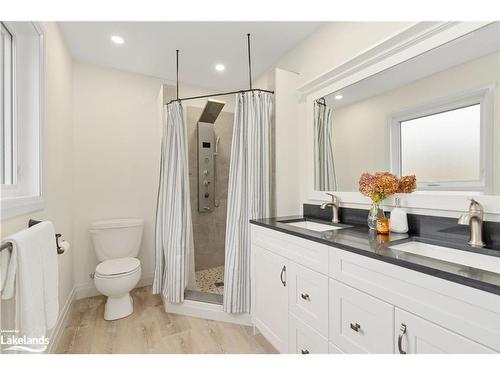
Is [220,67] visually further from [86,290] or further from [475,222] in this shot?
[86,290]

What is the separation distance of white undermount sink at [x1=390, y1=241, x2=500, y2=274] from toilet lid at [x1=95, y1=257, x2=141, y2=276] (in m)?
2.01

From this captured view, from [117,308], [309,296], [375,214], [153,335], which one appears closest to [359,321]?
[309,296]

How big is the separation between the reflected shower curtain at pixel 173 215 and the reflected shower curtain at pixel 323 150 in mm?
1180

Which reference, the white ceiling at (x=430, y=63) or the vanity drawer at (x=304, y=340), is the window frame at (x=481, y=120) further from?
the vanity drawer at (x=304, y=340)

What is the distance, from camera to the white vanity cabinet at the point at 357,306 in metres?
0.72

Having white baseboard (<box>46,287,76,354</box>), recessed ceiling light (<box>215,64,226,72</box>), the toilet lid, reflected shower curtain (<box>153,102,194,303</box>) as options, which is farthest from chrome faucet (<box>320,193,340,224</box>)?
white baseboard (<box>46,287,76,354</box>)

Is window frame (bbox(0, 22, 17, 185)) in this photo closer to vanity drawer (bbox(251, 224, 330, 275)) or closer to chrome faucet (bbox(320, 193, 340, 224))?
vanity drawer (bbox(251, 224, 330, 275))

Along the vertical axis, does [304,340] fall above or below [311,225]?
below

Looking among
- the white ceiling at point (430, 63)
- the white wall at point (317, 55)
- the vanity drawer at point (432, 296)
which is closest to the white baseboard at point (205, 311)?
the white wall at point (317, 55)

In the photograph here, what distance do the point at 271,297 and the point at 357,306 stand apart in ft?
2.30

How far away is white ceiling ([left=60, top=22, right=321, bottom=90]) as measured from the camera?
1.87m

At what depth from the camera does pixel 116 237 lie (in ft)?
7.70

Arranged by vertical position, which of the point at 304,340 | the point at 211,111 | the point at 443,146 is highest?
the point at 211,111

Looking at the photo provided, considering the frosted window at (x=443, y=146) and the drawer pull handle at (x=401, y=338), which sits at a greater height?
the frosted window at (x=443, y=146)
